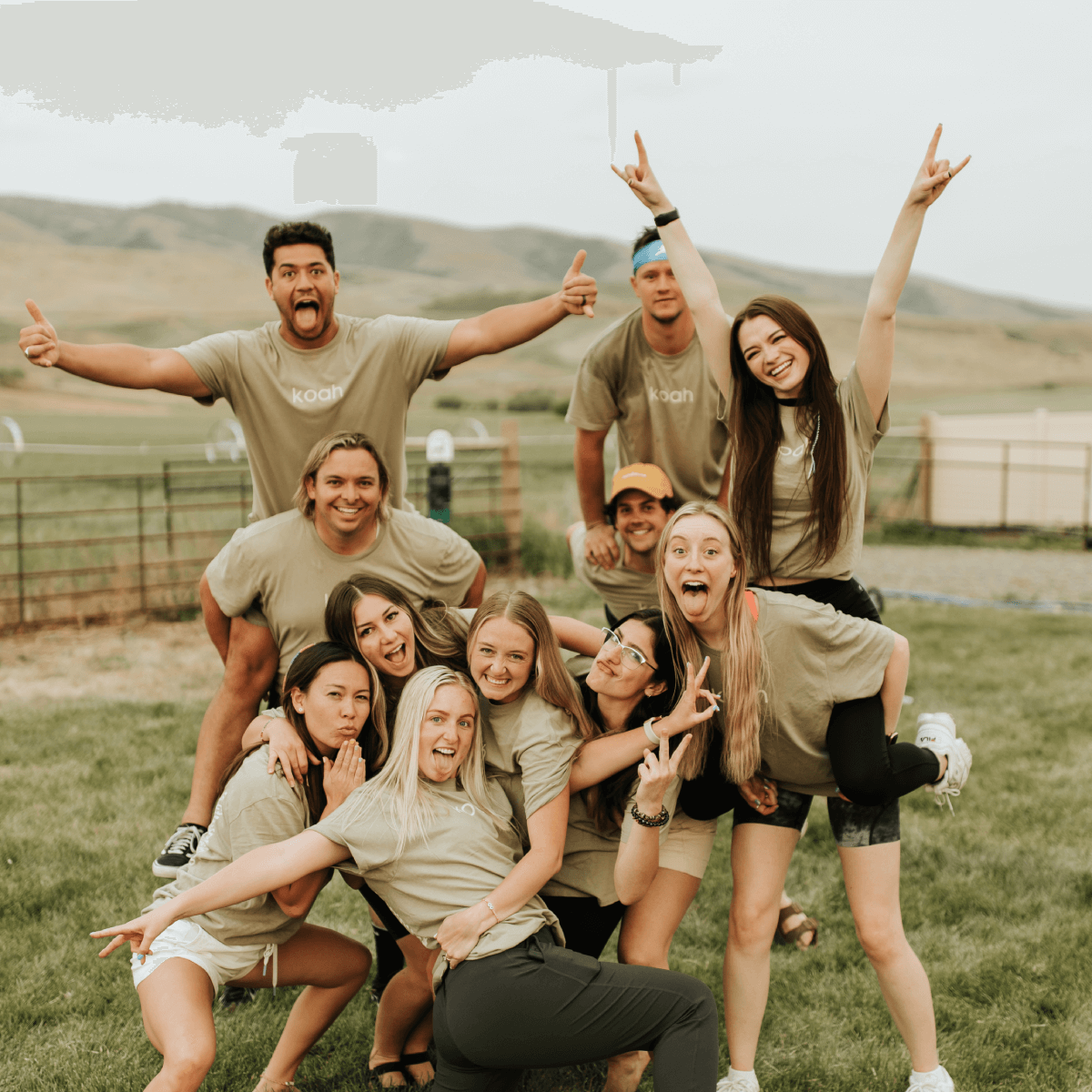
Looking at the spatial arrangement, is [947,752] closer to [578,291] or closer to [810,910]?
[810,910]

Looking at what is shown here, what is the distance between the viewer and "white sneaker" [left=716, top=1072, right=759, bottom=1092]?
274cm

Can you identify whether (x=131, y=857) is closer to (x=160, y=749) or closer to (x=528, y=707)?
(x=160, y=749)

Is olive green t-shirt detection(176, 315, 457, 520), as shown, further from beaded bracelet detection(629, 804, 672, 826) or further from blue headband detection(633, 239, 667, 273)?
beaded bracelet detection(629, 804, 672, 826)

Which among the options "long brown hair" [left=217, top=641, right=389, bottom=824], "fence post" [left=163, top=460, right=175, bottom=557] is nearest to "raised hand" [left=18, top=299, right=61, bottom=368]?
"long brown hair" [left=217, top=641, right=389, bottom=824]

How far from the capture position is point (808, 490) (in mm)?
2850

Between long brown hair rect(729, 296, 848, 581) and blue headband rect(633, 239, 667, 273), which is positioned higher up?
blue headband rect(633, 239, 667, 273)

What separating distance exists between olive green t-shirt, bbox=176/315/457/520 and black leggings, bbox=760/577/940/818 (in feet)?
6.10

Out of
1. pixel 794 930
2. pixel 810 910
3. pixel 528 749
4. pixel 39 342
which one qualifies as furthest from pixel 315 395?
pixel 810 910

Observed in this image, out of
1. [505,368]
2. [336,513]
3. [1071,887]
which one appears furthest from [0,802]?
[505,368]

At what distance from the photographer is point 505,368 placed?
5869 cm

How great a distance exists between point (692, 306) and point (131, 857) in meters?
3.49

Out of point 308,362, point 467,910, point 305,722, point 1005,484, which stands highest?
point 308,362

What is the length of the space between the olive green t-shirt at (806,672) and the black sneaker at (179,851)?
6.14 feet

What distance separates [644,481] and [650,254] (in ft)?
2.86
